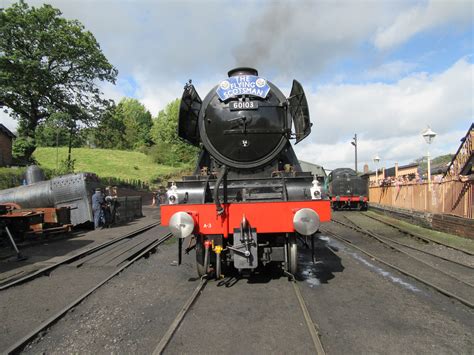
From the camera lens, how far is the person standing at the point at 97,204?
12.7 metres

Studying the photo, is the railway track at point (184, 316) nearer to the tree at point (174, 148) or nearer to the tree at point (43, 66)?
the tree at point (43, 66)

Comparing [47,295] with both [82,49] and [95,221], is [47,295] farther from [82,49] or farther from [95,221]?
[82,49]

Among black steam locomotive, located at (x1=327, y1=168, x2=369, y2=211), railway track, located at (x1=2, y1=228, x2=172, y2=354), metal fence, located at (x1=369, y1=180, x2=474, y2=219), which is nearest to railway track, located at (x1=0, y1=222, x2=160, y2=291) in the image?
railway track, located at (x1=2, y1=228, x2=172, y2=354)

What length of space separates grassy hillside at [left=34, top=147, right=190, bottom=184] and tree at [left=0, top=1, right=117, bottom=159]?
9.56 m

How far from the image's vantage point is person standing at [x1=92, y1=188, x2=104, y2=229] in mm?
12680

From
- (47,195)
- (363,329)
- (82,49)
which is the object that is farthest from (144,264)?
(82,49)

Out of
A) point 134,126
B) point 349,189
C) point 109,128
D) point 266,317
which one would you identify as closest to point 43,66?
point 109,128

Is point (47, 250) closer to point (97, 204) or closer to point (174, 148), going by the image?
point (97, 204)

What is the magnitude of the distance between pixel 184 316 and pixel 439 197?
1108 centimetres

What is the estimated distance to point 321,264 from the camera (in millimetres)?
6727

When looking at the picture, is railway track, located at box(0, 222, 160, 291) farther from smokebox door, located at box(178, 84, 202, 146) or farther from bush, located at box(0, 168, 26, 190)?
bush, located at box(0, 168, 26, 190)

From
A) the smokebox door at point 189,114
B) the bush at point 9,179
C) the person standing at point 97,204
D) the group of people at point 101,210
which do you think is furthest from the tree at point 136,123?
the smokebox door at point 189,114

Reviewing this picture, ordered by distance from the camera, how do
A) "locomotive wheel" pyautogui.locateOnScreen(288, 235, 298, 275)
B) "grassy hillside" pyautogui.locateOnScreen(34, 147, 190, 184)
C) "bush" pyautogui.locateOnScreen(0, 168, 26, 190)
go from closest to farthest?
"locomotive wheel" pyautogui.locateOnScreen(288, 235, 298, 275)
"bush" pyautogui.locateOnScreen(0, 168, 26, 190)
"grassy hillside" pyautogui.locateOnScreen(34, 147, 190, 184)

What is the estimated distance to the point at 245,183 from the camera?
18.2 ft
